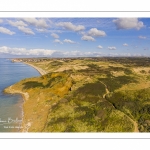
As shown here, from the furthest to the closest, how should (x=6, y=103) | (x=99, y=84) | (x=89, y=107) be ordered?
(x=99, y=84), (x=6, y=103), (x=89, y=107)

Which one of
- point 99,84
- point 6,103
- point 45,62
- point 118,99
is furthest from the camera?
point 45,62

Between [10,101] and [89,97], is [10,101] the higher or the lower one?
the lower one

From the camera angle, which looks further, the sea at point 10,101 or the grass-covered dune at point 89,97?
the sea at point 10,101
